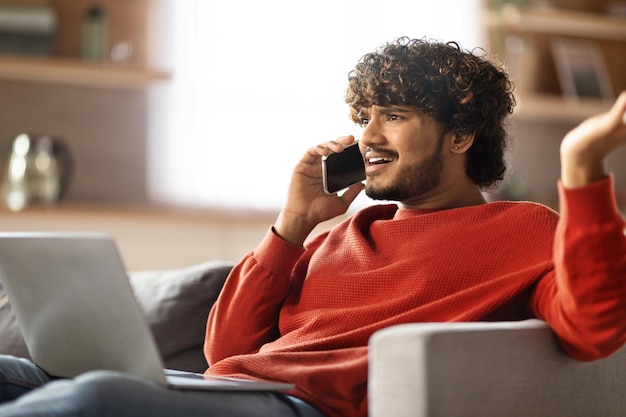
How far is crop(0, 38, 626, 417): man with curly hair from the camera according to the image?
1.44 metres

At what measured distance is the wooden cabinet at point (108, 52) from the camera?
3990 mm

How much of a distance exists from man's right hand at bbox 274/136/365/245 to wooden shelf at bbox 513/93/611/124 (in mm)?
2629

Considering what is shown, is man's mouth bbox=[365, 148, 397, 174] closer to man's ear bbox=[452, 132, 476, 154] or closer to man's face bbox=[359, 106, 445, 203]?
man's face bbox=[359, 106, 445, 203]

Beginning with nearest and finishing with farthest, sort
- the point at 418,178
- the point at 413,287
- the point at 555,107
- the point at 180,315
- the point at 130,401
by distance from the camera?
1. the point at 130,401
2. the point at 413,287
3. the point at 418,178
4. the point at 180,315
5. the point at 555,107

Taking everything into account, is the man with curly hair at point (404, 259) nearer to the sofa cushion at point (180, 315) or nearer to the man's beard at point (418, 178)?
the man's beard at point (418, 178)

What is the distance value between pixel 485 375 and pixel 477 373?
2 cm

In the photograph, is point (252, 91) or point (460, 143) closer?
point (460, 143)

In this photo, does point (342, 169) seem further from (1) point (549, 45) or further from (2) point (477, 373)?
(1) point (549, 45)

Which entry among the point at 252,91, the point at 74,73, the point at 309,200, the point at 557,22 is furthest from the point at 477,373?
the point at 557,22

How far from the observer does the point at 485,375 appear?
1.47 metres

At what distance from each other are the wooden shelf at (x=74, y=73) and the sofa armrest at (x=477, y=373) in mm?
2793

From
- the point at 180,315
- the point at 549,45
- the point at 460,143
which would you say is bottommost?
the point at 180,315

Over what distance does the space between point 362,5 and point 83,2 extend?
4.06 feet

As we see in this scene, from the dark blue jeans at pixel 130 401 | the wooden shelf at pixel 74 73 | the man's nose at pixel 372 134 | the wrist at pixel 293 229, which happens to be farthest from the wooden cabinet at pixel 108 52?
the dark blue jeans at pixel 130 401
